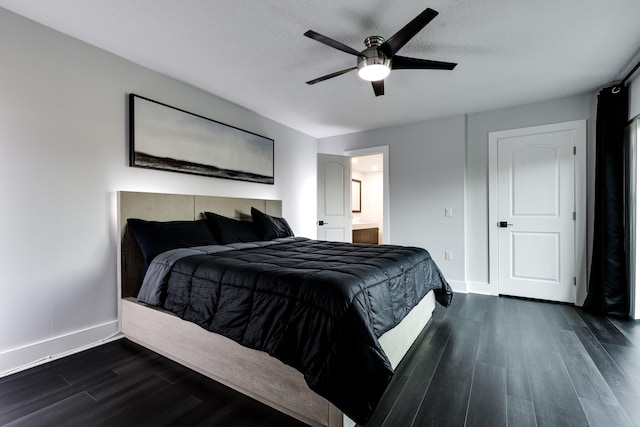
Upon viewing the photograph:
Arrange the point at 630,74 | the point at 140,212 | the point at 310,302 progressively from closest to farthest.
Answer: the point at 310,302 < the point at 140,212 < the point at 630,74

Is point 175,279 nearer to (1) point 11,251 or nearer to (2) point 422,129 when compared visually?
(1) point 11,251

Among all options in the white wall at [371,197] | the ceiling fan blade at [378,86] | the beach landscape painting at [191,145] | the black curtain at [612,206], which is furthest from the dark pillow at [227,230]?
the white wall at [371,197]

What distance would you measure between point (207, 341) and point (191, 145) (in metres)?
2.09

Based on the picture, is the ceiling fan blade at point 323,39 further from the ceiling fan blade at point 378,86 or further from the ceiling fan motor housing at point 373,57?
the ceiling fan blade at point 378,86

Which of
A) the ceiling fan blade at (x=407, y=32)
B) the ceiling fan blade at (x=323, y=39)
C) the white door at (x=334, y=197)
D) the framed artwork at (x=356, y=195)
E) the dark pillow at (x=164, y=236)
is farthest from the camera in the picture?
the framed artwork at (x=356, y=195)

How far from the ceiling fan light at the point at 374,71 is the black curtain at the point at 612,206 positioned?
264 centimetres

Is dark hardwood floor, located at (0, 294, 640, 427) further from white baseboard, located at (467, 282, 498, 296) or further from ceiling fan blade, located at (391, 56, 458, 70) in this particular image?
ceiling fan blade, located at (391, 56, 458, 70)

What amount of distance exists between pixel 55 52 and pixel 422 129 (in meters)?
4.08

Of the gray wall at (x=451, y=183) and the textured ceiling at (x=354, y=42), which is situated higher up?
the textured ceiling at (x=354, y=42)

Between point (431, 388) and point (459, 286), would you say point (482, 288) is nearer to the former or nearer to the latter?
point (459, 286)

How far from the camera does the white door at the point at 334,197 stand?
4.92 metres

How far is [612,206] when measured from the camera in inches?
121

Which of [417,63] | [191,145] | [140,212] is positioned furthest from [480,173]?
[140,212]

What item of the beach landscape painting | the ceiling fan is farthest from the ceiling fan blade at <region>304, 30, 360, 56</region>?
the beach landscape painting
